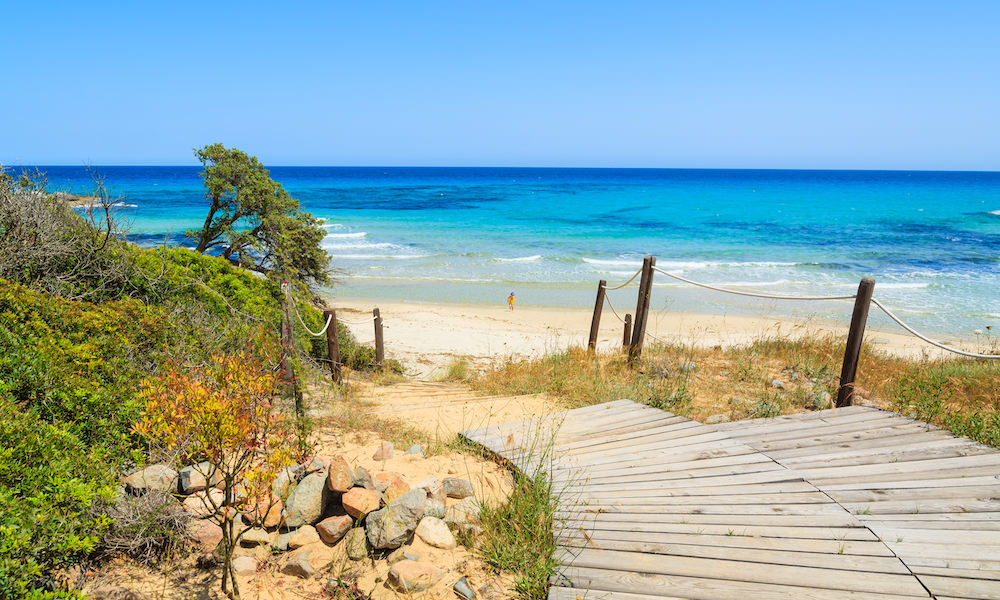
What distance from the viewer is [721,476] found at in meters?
4.41

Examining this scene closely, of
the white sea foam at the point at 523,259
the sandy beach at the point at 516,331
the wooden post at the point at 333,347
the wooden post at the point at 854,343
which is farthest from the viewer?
the white sea foam at the point at 523,259

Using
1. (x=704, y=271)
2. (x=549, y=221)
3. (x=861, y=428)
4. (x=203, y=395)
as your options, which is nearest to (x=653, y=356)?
(x=861, y=428)

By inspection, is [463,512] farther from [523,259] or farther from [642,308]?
[523,259]

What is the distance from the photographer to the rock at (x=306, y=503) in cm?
418

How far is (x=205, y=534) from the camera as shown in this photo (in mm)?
3936

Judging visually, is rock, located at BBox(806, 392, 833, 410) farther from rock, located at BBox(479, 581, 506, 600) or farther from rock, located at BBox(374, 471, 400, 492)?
rock, located at BBox(374, 471, 400, 492)

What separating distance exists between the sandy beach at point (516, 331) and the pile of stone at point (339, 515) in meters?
6.17

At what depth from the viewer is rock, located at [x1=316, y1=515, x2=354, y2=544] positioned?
398 centimetres

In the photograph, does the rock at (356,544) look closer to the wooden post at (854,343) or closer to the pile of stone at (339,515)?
the pile of stone at (339,515)

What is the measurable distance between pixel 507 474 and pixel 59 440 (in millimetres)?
3283

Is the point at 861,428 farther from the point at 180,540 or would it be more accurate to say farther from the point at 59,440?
the point at 59,440

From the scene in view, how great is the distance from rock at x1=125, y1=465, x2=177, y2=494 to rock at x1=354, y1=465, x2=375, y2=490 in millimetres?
1348

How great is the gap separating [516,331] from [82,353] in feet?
40.0

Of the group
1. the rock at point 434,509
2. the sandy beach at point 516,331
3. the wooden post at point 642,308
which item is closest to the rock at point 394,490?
the rock at point 434,509
